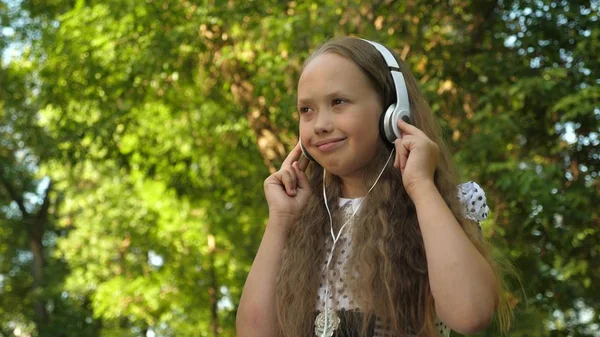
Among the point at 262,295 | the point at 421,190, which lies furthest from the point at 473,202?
the point at 262,295

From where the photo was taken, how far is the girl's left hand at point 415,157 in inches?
77.6

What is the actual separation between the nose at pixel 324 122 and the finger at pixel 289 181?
24cm

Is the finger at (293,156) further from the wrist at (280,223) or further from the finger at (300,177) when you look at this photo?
the wrist at (280,223)

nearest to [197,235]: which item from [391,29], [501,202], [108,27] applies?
[108,27]

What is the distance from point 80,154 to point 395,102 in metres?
8.52

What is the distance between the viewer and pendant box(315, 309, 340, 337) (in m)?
2.02

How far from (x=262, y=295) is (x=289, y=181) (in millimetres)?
314

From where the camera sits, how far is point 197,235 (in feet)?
48.5

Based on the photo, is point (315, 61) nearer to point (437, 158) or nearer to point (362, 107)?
point (362, 107)

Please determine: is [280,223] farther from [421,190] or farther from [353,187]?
[421,190]

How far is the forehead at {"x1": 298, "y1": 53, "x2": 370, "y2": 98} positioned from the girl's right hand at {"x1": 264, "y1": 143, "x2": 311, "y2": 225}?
0.25 metres

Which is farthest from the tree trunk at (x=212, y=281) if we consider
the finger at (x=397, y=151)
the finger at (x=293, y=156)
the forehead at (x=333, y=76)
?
the finger at (x=397, y=151)

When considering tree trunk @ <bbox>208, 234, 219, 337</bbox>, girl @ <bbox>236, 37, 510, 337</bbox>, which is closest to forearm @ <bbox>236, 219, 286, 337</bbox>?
girl @ <bbox>236, 37, 510, 337</bbox>

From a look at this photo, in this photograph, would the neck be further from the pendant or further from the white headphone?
the pendant
